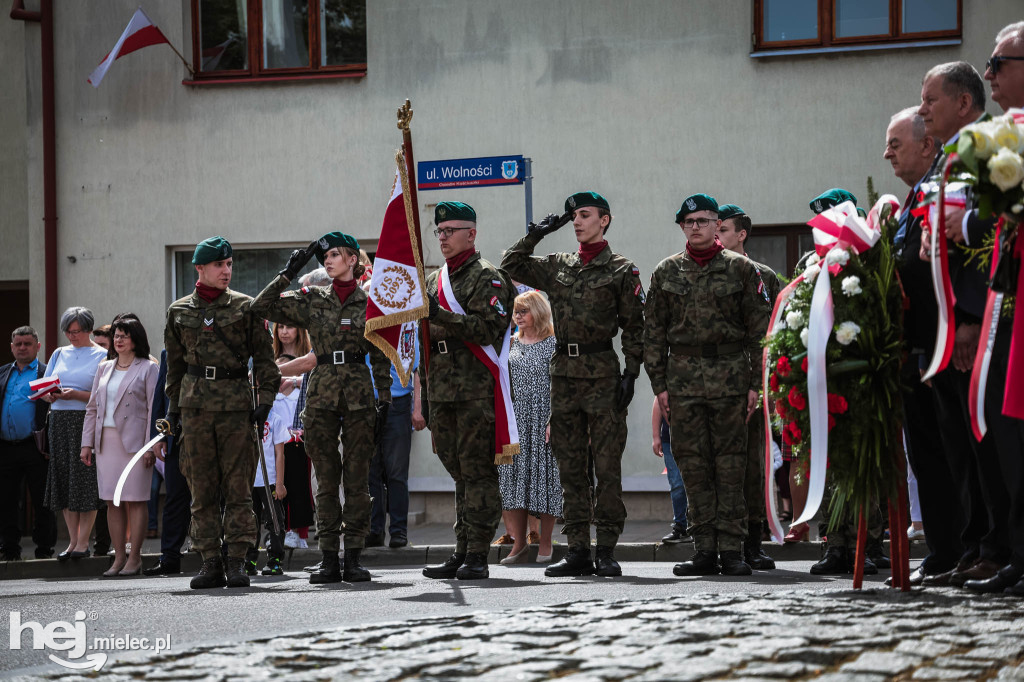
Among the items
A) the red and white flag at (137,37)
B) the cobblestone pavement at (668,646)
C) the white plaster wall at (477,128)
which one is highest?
the red and white flag at (137,37)

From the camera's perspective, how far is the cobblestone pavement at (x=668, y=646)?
4465 millimetres

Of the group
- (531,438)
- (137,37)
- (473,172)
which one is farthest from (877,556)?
(137,37)

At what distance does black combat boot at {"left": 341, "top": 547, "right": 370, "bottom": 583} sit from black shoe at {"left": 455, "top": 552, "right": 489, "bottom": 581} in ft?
2.38

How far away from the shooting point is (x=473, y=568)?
8.82 m

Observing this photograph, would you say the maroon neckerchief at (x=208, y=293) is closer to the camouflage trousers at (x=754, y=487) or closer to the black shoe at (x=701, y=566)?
the black shoe at (x=701, y=566)

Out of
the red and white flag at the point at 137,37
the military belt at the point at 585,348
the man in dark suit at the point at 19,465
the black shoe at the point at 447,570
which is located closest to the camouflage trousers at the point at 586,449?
the military belt at the point at 585,348

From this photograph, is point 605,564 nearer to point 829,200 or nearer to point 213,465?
point 213,465

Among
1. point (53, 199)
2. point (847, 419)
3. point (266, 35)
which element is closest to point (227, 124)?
point (266, 35)

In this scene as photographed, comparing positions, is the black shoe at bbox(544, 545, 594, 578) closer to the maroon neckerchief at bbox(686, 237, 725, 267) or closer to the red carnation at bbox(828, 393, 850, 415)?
the maroon neckerchief at bbox(686, 237, 725, 267)

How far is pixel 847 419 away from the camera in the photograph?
6.17m

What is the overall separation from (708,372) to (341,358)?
239 cm

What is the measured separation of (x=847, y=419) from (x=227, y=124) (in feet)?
38.0

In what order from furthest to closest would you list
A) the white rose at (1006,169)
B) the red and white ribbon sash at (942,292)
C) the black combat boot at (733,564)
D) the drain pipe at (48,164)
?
the drain pipe at (48,164), the black combat boot at (733,564), the red and white ribbon sash at (942,292), the white rose at (1006,169)

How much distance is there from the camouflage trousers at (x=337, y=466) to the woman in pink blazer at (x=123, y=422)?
281 centimetres
